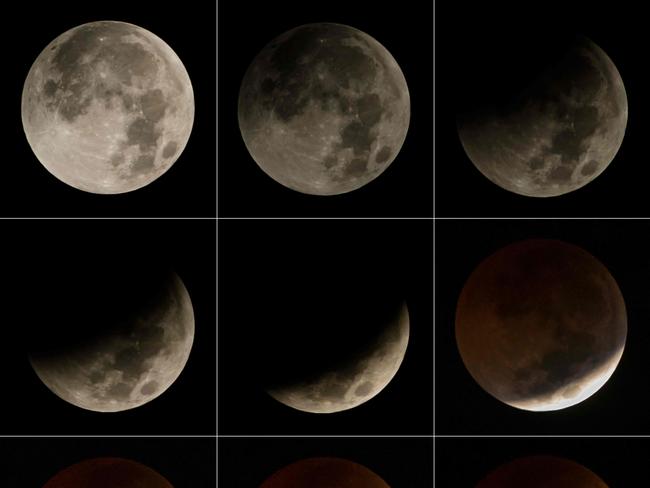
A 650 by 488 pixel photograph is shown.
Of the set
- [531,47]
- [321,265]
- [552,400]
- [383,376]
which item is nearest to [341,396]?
[383,376]

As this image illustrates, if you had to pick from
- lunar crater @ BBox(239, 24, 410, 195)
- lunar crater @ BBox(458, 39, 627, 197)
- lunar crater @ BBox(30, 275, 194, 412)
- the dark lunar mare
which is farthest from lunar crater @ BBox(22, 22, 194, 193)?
lunar crater @ BBox(458, 39, 627, 197)

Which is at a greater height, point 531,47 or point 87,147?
point 531,47

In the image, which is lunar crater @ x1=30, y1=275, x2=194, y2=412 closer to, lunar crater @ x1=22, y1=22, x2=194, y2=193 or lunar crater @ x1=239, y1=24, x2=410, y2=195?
lunar crater @ x1=22, y1=22, x2=194, y2=193

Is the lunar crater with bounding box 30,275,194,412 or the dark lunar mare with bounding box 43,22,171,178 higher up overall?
the dark lunar mare with bounding box 43,22,171,178

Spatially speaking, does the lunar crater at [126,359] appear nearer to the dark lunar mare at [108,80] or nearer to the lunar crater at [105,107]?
the lunar crater at [105,107]

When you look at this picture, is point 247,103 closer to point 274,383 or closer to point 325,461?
point 274,383

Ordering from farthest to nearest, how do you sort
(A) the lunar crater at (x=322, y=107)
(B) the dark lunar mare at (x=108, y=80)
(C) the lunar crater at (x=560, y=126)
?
(C) the lunar crater at (x=560, y=126) → (A) the lunar crater at (x=322, y=107) → (B) the dark lunar mare at (x=108, y=80)

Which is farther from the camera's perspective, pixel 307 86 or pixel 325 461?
pixel 325 461

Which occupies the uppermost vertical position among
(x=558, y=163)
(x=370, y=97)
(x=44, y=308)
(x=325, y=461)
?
(x=370, y=97)

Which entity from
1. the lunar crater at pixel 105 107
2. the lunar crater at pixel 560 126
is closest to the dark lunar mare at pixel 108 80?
the lunar crater at pixel 105 107

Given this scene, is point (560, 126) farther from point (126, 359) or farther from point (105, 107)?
point (126, 359)
